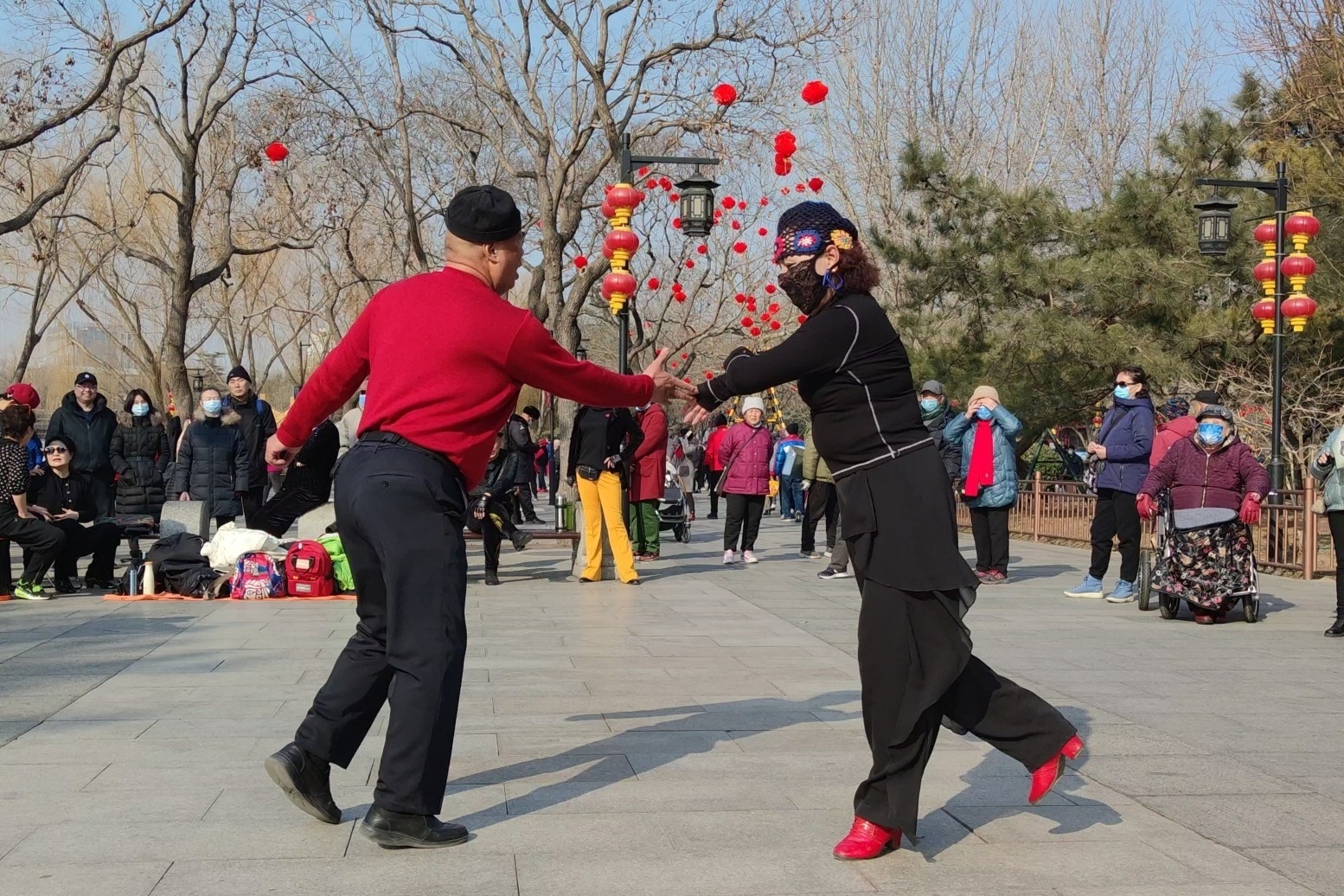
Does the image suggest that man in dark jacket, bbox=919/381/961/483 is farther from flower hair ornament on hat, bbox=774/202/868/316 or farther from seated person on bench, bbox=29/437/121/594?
flower hair ornament on hat, bbox=774/202/868/316

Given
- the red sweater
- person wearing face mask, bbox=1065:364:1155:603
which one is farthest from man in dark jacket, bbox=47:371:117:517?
the red sweater

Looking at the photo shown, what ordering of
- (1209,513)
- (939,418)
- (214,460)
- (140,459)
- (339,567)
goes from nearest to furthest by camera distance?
(1209,513), (339,567), (214,460), (939,418), (140,459)

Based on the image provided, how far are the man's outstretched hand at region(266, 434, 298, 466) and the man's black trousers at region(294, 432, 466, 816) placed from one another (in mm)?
535

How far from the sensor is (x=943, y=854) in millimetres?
4332

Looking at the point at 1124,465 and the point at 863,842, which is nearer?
the point at 863,842

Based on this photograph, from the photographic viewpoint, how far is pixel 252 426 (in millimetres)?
12969

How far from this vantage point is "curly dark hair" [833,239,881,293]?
4523 millimetres

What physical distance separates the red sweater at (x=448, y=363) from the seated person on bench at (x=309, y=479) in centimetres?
57

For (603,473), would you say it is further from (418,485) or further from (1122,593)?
(418,485)

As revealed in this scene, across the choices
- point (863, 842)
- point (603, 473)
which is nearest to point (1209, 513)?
point (603, 473)

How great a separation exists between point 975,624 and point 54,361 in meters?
63.8

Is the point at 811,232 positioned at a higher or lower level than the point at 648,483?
Result: higher

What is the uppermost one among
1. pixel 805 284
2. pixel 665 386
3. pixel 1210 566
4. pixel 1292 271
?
pixel 1292 271

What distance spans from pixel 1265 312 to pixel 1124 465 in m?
6.35
